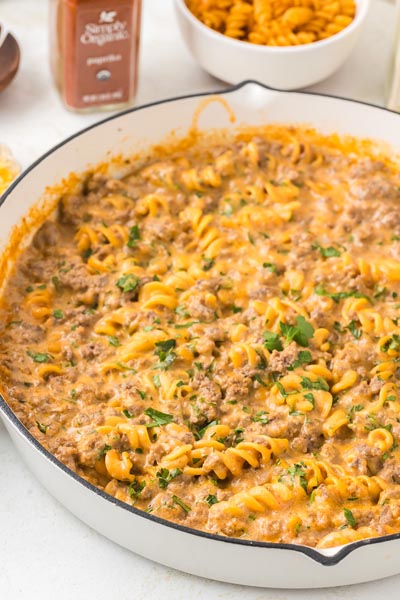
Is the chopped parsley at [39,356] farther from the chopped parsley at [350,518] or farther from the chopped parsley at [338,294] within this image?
the chopped parsley at [350,518]

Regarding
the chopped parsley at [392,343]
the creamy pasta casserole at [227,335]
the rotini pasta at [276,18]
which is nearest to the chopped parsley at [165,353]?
the creamy pasta casserole at [227,335]

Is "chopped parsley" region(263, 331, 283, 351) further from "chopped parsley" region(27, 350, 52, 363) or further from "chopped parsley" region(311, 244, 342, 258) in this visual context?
"chopped parsley" region(27, 350, 52, 363)

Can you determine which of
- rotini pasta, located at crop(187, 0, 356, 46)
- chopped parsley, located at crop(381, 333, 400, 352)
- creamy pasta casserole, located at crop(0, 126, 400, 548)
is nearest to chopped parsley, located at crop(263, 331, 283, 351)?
creamy pasta casserole, located at crop(0, 126, 400, 548)

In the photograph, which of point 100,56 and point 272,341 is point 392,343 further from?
point 100,56

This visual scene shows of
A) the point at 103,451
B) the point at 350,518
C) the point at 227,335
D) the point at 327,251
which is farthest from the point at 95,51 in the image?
the point at 350,518

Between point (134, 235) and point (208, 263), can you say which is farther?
point (134, 235)

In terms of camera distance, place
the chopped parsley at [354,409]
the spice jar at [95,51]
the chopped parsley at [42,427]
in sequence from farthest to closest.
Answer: the spice jar at [95,51]
the chopped parsley at [354,409]
the chopped parsley at [42,427]

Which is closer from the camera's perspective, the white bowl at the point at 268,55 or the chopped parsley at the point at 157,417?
the chopped parsley at the point at 157,417
